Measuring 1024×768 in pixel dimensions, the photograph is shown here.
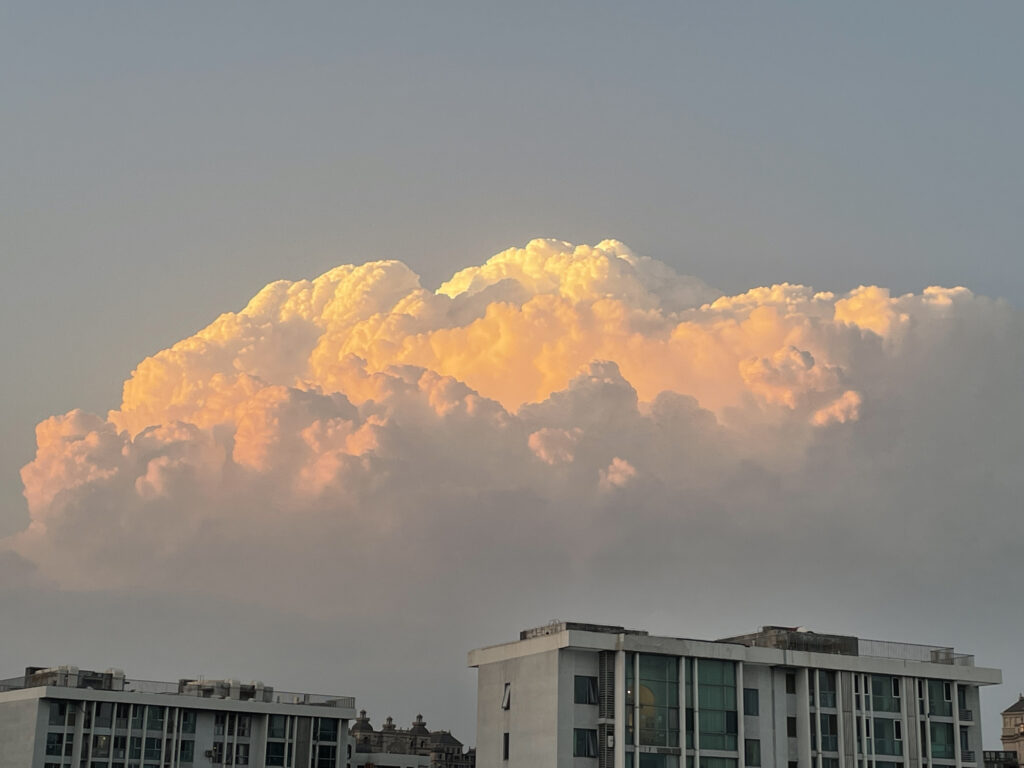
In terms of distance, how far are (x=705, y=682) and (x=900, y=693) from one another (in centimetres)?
1724

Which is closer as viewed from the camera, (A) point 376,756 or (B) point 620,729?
(B) point 620,729

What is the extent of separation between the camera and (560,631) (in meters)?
107

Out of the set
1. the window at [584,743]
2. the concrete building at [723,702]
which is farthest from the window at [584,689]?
the window at [584,743]

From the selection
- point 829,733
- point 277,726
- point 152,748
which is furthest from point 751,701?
point 152,748

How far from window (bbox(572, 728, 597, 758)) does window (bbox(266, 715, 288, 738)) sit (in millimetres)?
63105

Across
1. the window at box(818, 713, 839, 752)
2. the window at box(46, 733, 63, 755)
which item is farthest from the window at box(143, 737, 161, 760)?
the window at box(818, 713, 839, 752)

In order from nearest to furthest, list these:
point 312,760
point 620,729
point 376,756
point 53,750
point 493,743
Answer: point 620,729
point 493,743
point 53,750
point 312,760
point 376,756

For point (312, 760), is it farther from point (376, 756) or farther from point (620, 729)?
point (620, 729)

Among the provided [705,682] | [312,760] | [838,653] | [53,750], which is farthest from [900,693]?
[53,750]

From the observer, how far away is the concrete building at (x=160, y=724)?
482 ft

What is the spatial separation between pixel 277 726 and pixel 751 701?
6658cm

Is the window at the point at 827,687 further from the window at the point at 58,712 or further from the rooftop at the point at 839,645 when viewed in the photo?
the window at the point at 58,712

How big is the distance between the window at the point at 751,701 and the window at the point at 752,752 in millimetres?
2039

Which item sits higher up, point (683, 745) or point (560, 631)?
point (560, 631)
